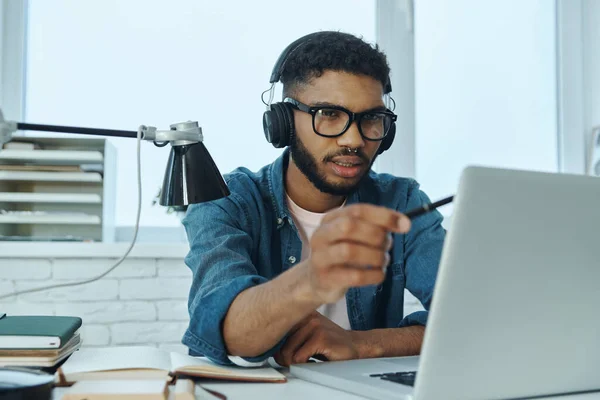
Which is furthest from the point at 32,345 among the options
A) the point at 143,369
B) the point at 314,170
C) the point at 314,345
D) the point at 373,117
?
the point at 373,117

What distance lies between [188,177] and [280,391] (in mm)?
374

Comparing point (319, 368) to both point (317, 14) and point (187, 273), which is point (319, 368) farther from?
point (317, 14)

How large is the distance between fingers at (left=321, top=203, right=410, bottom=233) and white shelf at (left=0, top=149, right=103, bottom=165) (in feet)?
5.09

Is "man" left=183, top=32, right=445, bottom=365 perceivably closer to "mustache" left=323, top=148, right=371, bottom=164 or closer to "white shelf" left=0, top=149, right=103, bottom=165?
"mustache" left=323, top=148, right=371, bottom=164

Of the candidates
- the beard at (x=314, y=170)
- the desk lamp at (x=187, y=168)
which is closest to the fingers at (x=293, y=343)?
the desk lamp at (x=187, y=168)

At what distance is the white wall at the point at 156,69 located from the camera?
238 centimetres

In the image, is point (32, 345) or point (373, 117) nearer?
point (32, 345)

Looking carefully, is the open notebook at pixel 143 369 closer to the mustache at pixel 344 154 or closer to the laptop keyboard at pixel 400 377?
the laptop keyboard at pixel 400 377

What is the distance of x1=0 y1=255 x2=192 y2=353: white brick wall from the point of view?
7.01ft

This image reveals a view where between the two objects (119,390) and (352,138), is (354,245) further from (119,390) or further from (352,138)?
(352,138)

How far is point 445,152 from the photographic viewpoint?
2766 mm

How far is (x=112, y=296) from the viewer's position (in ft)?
7.22

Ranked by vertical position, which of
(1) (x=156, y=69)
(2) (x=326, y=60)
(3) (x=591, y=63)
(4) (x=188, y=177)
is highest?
(3) (x=591, y=63)

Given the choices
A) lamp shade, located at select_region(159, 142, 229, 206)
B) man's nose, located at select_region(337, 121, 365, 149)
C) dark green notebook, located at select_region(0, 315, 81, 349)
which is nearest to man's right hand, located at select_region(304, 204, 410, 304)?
lamp shade, located at select_region(159, 142, 229, 206)
